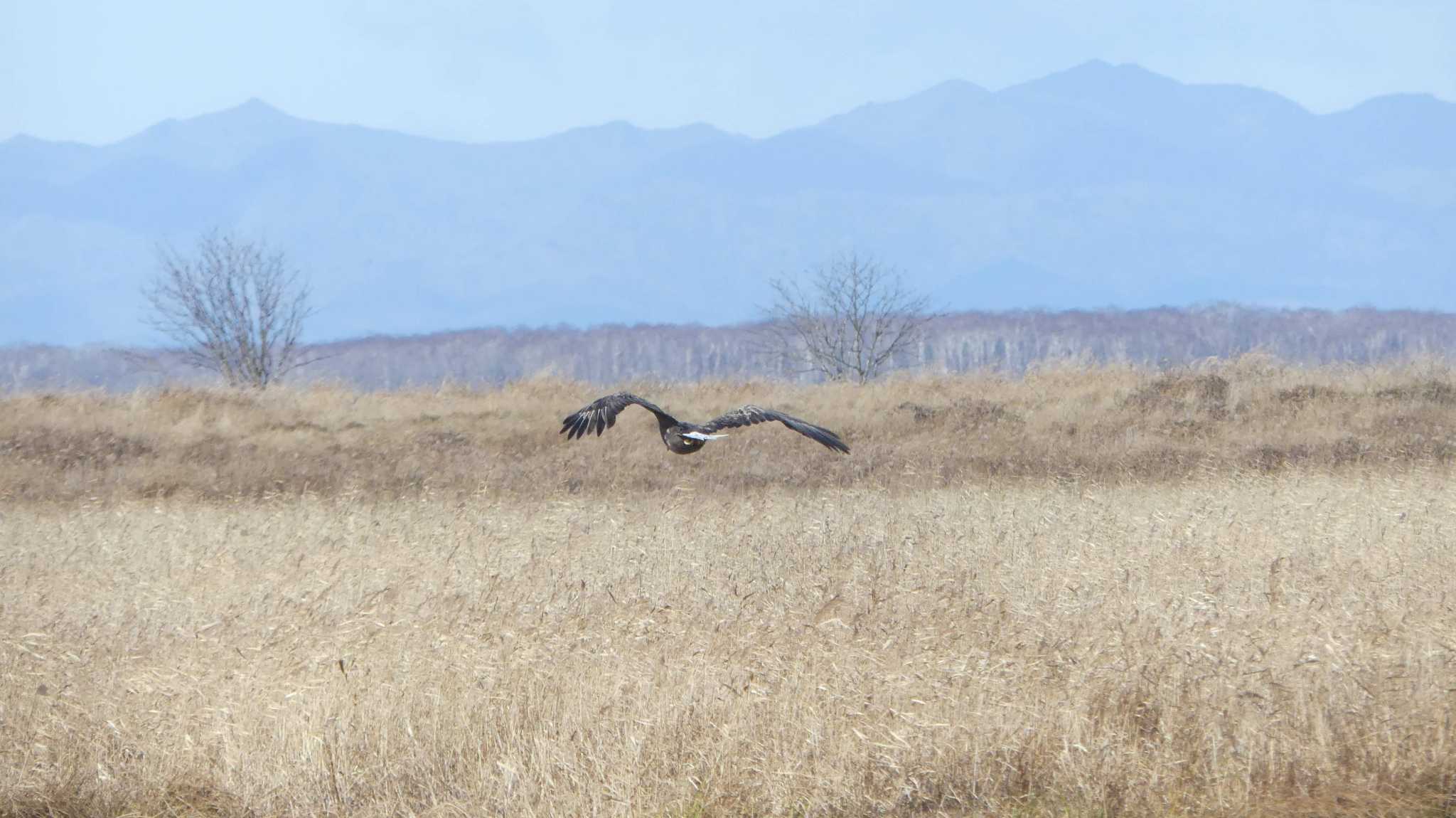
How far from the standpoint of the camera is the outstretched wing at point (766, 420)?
29.2 ft

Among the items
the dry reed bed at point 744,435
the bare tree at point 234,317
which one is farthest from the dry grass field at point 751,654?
the bare tree at point 234,317

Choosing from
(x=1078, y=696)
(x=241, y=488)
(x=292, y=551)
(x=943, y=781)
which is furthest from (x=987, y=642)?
(x=241, y=488)

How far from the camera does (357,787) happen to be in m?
6.04

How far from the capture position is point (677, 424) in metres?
10.5

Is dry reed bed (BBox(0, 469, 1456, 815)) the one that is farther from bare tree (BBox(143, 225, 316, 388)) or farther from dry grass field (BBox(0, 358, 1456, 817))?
bare tree (BBox(143, 225, 316, 388))

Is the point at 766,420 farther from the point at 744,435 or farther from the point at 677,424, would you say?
the point at 744,435

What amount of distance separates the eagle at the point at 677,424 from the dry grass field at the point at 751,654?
0.93 meters

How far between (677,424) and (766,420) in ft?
3.85

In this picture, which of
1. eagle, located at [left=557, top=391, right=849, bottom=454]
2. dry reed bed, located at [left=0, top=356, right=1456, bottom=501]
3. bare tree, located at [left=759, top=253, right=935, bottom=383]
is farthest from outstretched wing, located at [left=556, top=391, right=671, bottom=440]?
bare tree, located at [left=759, top=253, right=935, bottom=383]

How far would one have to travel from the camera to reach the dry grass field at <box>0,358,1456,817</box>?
5863mm

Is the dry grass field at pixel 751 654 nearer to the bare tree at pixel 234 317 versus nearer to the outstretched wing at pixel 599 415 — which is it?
the outstretched wing at pixel 599 415

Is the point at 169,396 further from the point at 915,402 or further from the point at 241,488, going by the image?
the point at 915,402

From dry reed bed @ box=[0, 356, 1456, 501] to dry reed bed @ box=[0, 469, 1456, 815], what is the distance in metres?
6.58

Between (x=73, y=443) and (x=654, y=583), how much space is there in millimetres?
13948
